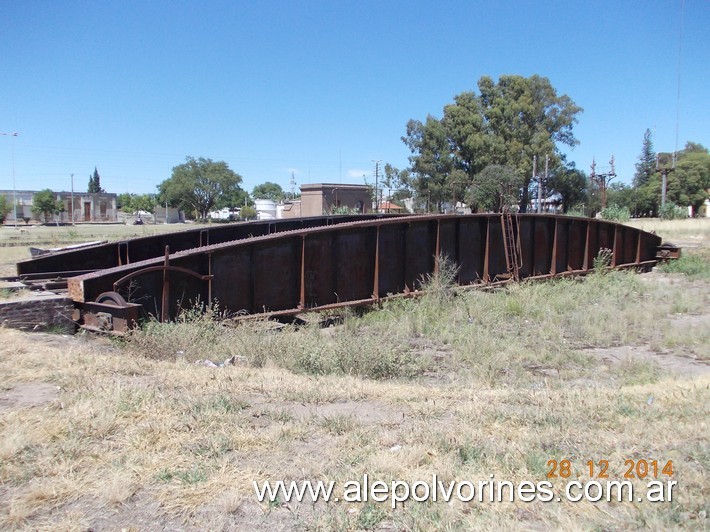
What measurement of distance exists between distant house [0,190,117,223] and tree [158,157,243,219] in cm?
1733

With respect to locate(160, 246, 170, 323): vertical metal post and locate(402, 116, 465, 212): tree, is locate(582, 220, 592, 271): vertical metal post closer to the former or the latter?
locate(160, 246, 170, 323): vertical metal post

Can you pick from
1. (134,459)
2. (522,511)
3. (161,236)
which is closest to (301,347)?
(134,459)

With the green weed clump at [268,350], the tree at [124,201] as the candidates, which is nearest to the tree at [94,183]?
the tree at [124,201]

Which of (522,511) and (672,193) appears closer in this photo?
(522,511)

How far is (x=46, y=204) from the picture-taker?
90750 millimetres

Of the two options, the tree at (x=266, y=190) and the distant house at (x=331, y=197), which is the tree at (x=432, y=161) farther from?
the tree at (x=266, y=190)

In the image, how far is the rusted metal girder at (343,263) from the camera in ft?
28.6

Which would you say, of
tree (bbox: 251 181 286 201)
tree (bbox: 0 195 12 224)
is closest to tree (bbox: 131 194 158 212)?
tree (bbox: 0 195 12 224)

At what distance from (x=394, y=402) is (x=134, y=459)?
7.94 ft

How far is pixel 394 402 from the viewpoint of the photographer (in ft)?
17.6

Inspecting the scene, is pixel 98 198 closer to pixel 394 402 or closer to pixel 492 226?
pixel 492 226

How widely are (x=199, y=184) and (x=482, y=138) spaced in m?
49.8

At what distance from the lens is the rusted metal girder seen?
8.73 m

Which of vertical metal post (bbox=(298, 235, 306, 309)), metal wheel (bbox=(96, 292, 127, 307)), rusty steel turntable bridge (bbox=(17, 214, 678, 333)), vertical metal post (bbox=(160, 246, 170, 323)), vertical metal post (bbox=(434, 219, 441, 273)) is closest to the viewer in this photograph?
metal wheel (bbox=(96, 292, 127, 307))
